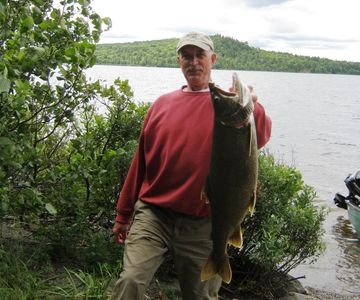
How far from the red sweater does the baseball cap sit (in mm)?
411

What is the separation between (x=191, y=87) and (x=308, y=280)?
622 cm

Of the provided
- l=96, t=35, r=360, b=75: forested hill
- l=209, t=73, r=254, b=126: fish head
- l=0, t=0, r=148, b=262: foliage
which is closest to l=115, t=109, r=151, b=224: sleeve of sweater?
l=0, t=0, r=148, b=262: foliage

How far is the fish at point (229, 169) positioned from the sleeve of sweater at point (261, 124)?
1.38 feet

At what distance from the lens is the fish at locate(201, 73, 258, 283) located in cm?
293

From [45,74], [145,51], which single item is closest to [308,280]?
[45,74]

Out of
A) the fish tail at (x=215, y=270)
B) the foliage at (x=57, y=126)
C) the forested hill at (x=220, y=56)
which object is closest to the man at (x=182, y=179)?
the fish tail at (x=215, y=270)

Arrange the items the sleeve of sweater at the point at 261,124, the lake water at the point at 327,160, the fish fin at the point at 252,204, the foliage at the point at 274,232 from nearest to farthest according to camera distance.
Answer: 1. the fish fin at the point at 252,204
2. the sleeve of sweater at the point at 261,124
3. the foliage at the point at 274,232
4. the lake water at the point at 327,160

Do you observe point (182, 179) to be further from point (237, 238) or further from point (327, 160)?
point (327, 160)

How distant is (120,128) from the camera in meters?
5.80

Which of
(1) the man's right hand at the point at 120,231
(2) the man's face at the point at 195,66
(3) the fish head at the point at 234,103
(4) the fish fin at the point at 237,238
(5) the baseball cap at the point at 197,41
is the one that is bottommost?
(1) the man's right hand at the point at 120,231

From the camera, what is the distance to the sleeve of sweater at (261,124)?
351 centimetres

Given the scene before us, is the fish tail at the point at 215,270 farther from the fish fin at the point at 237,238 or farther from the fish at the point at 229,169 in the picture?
the fish fin at the point at 237,238

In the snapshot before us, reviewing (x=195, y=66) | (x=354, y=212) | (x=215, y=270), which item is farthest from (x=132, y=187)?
(x=354, y=212)

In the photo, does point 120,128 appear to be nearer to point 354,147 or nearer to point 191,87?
point 191,87
